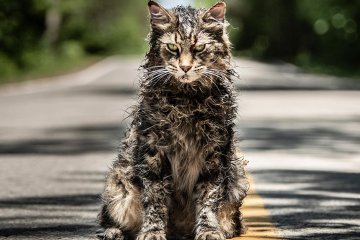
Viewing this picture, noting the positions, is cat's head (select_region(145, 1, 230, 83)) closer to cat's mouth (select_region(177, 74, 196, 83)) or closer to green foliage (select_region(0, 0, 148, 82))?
cat's mouth (select_region(177, 74, 196, 83))

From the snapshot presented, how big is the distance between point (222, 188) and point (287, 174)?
14.7 feet

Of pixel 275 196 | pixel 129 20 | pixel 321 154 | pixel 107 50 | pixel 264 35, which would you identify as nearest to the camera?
pixel 275 196

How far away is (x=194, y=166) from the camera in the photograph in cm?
589

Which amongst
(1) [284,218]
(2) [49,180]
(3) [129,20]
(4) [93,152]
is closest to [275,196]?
(1) [284,218]

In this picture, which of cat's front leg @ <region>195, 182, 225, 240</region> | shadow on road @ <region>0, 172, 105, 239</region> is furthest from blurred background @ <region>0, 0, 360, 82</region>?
shadow on road @ <region>0, 172, 105, 239</region>

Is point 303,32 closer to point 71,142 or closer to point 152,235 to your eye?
point 71,142

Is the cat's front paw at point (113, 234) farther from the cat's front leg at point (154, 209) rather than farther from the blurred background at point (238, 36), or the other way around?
the blurred background at point (238, 36)

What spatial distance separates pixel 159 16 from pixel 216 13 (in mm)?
343

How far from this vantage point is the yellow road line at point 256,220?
6613 millimetres

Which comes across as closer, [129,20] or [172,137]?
[172,137]

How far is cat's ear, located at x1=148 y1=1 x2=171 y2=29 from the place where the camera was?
5.82 m

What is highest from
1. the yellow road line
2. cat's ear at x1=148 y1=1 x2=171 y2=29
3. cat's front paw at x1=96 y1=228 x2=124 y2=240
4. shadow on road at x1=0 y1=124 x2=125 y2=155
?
cat's ear at x1=148 y1=1 x2=171 y2=29

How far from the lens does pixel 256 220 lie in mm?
7375

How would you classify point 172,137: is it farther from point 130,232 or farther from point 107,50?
point 107,50
